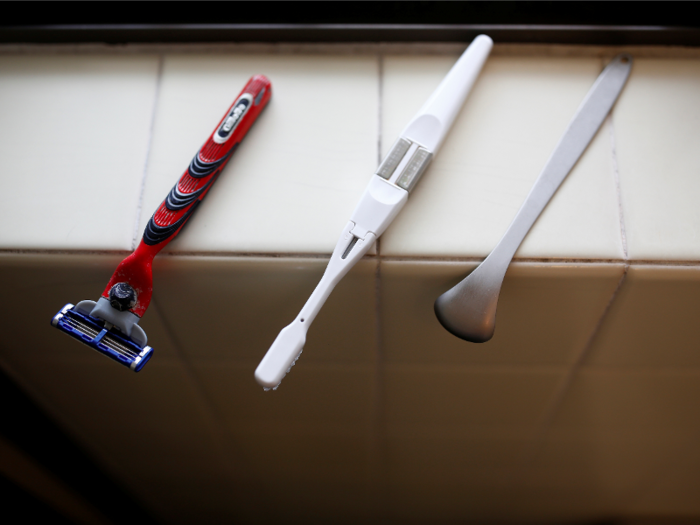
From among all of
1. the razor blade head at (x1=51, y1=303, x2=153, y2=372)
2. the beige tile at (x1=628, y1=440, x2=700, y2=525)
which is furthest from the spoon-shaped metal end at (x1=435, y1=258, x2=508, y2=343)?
the beige tile at (x1=628, y1=440, x2=700, y2=525)

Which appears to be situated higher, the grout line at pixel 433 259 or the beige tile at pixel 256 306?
the grout line at pixel 433 259

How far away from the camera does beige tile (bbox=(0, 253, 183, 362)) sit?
1.19 ft

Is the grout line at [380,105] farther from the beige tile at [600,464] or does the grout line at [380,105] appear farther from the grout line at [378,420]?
the beige tile at [600,464]

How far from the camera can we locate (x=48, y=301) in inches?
15.8

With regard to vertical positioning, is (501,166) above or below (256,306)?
above

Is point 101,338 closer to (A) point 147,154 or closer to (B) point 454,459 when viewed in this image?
(A) point 147,154

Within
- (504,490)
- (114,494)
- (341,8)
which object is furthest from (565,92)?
(114,494)

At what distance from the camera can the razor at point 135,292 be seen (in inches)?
12.8

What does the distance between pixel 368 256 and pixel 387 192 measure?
5cm

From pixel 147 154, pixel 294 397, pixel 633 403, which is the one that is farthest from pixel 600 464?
pixel 147 154

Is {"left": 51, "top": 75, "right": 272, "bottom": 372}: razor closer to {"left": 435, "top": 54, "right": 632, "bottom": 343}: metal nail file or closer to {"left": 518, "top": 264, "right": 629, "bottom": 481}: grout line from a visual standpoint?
{"left": 435, "top": 54, "right": 632, "bottom": 343}: metal nail file

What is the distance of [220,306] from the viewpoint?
15.3 inches

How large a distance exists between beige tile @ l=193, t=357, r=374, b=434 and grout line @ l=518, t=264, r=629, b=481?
7.0 inches

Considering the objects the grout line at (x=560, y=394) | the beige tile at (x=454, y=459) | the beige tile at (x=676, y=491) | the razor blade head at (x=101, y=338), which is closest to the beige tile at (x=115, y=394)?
the razor blade head at (x=101, y=338)
